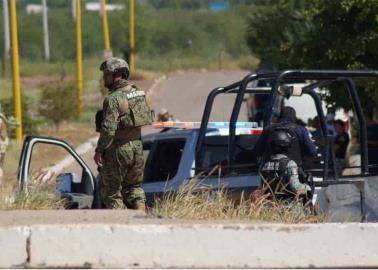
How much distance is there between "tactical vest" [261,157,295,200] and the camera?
9422 millimetres

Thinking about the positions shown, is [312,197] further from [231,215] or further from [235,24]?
[235,24]

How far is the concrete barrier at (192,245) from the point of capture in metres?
7.70

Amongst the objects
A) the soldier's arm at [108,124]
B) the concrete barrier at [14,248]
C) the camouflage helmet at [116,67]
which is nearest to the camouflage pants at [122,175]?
the soldier's arm at [108,124]

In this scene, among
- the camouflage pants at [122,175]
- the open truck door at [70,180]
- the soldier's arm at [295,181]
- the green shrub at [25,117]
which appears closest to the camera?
the soldier's arm at [295,181]

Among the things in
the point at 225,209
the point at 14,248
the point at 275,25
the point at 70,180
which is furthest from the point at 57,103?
the point at 14,248

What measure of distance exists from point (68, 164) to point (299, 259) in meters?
14.2

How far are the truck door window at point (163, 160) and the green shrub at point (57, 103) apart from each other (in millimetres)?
17085

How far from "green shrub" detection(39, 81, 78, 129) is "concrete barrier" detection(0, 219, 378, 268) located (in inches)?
832

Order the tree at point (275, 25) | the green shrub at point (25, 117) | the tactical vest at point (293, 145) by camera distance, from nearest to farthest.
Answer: the tactical vest at point (293, 145), the green shrub at point (25, 117), the tree at point (275, 25)

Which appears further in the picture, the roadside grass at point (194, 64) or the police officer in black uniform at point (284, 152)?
the roadside grass at point (194, 64)

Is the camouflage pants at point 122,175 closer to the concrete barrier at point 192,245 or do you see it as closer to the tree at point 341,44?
the concrete barrier at point 192,245

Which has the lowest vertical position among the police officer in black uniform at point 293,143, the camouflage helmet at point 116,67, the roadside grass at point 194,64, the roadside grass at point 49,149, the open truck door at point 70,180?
the roadside grass at point 194,64

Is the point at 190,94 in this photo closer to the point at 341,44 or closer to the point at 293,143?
the point at 341,44

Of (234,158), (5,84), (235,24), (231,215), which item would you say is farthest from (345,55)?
(235,24)
